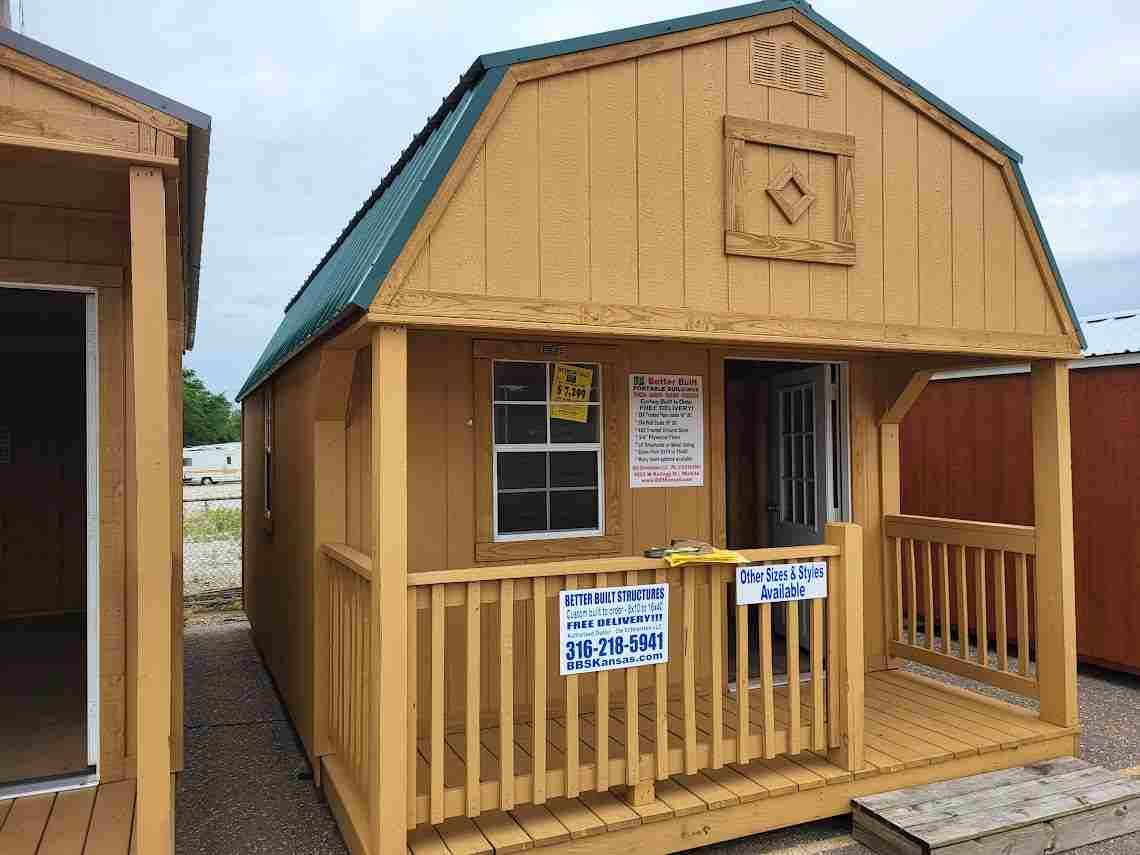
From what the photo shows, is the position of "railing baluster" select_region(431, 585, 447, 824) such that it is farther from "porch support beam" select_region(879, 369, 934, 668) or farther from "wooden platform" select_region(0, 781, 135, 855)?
"porch support beam" select_region(879, 369, 934, 668)

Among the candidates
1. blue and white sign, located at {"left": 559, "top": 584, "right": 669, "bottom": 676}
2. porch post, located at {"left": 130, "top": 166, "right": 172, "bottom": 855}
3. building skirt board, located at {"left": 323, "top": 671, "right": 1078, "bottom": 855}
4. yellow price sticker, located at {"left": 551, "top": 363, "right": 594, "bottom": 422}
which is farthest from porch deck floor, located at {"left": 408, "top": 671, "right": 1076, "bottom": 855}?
yellow price sticker, located at {"left": 551, "top": 363, "right": 594, "bottom": 422}

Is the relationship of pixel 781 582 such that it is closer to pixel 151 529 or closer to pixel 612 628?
pixel 612 628

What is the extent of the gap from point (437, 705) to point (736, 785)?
148cm

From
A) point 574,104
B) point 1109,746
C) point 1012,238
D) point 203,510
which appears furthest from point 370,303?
point 203,510

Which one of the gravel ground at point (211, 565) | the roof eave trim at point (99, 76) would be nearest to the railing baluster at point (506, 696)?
the roof eave trim at point (99, 76)

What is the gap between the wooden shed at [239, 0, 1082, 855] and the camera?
3291 mm

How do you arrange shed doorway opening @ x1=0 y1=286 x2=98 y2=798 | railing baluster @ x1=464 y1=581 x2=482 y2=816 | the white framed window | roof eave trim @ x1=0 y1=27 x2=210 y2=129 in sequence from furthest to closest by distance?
shed doorway opening @ x1=0 y1=286 x2=98 y2=798, the white framed window, railing baluster @ x1=464 y1=581 x2=482 y2=816, roof eave trim @ x1=0 y1=27 x2=210 y2=129

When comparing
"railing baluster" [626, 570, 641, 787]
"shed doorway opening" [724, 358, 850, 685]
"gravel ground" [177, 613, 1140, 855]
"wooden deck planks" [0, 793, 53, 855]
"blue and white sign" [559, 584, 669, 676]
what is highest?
"shed doorway opening" [724, 358, 850, 685]

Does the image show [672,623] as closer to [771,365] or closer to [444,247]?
[771,365]

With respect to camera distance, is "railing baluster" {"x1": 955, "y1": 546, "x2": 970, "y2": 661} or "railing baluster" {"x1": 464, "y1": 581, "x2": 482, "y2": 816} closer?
"railing baluster" {"x1": 464, "y1": 581, "x2": 482, "y2": 816}

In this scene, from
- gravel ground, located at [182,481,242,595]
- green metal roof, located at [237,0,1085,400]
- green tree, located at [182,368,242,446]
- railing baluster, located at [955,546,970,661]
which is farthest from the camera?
green tree, located at [182,368,242,446]

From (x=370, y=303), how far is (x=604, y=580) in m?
1.50

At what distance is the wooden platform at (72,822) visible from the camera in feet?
9.95

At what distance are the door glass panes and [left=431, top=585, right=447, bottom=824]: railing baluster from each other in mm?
3422
